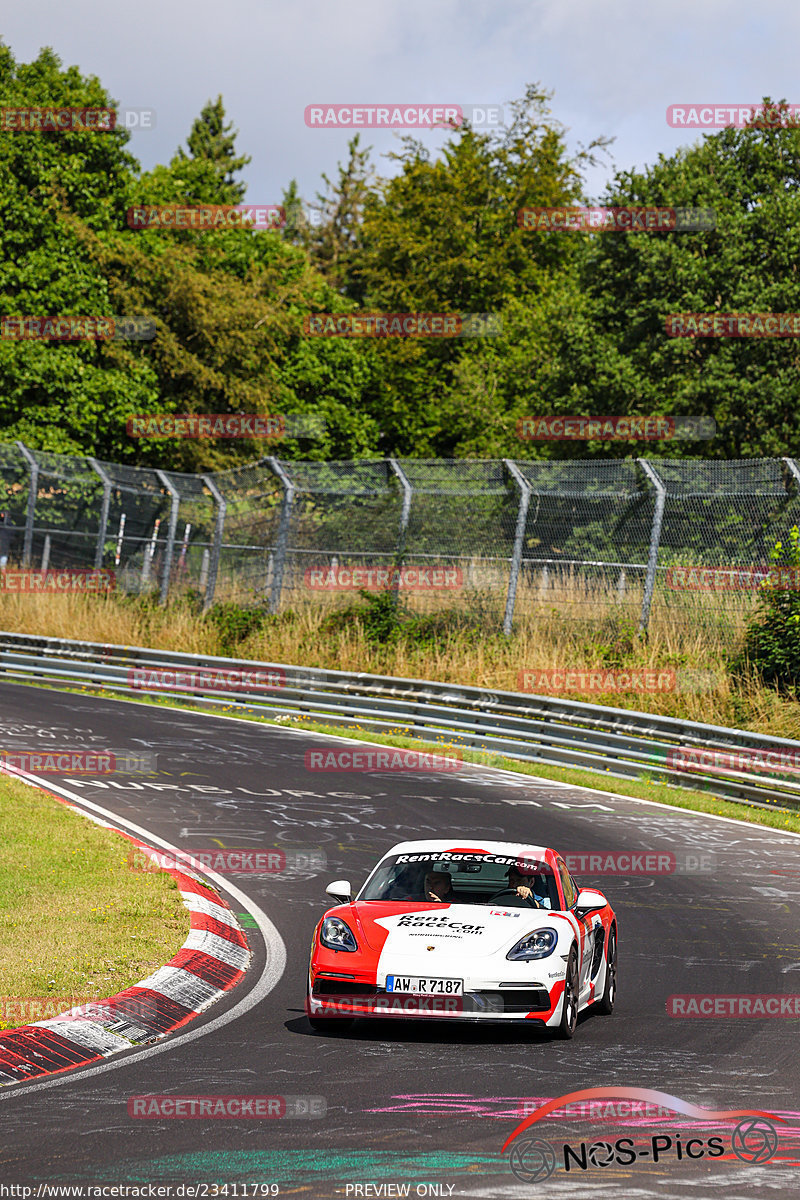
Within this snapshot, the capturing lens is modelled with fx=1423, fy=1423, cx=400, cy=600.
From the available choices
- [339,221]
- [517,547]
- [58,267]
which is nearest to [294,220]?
[339,221]

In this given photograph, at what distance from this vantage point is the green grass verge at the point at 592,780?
1781 centimetres

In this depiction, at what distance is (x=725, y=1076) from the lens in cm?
725

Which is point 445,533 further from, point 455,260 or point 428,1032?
point 455,260

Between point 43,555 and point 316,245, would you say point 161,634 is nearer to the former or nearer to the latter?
point 43,555

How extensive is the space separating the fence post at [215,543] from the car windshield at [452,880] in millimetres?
20212

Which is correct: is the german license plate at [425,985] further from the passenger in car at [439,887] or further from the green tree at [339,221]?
the green tree at [339,221]

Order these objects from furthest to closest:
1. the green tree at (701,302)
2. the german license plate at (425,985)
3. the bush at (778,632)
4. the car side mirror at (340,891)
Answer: the green tree at (701,302), the bush at (778,632), the car side mirror at (340,891), the german license plate at (425,985)

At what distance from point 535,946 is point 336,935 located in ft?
3.88

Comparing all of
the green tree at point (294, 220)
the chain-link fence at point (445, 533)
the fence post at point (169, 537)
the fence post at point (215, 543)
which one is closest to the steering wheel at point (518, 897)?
the chain-link fence at point (445, 533)

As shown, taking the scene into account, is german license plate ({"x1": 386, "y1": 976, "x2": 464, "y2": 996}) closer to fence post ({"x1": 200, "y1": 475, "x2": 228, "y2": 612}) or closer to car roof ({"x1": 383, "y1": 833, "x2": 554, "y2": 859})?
car roof ({"x1": 383, "y1": 833, "x2": 554, "y2": 859})

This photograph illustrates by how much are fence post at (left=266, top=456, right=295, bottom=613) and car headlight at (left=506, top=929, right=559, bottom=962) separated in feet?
65.0

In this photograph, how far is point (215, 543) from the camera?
29.3 meters

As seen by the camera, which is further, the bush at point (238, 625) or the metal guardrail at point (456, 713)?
the bush at point (238, 625)

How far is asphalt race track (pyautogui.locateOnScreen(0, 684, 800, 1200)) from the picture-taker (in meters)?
5.46
